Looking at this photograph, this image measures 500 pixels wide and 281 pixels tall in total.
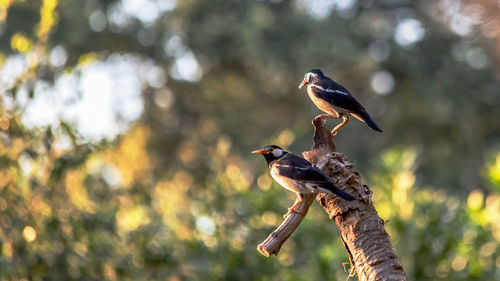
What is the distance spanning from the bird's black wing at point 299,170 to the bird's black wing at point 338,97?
51 centimetres

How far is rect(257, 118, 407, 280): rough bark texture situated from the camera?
536cm

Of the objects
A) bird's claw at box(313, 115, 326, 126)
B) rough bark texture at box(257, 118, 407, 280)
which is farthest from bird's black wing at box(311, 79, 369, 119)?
rough bark texture at box(257, 118, 407, 280)

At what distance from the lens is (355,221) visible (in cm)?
545

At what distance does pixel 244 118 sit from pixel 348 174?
2007 cm

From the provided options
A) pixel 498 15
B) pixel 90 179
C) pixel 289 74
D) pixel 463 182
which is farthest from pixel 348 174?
pixel 463 182

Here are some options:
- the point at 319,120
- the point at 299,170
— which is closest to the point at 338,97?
the point at 319,120

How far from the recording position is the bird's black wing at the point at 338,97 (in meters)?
6.09

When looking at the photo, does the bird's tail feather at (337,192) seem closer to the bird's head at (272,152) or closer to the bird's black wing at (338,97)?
the bird's black wing at (338,97)

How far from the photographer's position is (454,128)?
82.7ft

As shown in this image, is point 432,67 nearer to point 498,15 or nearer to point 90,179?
point 498,15

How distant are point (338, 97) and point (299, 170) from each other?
0.75 metres

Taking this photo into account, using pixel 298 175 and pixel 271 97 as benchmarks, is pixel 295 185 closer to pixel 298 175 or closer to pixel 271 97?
pixel 298 175

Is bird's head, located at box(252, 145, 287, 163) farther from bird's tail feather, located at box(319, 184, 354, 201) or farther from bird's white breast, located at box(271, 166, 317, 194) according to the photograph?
bird's tail feather, located at box(319, 184, 354, 201)

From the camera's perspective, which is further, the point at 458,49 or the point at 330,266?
the point at 458,49
